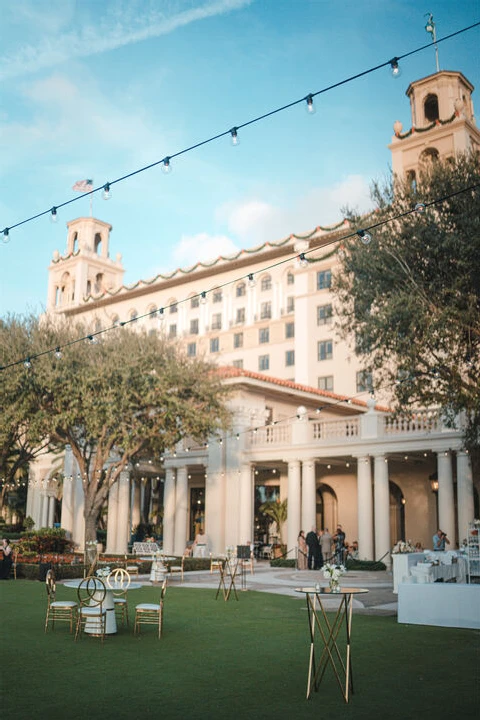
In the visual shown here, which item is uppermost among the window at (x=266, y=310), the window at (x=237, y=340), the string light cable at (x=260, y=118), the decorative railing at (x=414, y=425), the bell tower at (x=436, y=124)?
the bell tower at (x=436, y=124)

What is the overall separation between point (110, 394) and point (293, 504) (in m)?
9.54

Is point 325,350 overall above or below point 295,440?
above

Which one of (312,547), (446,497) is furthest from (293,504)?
(446,497)

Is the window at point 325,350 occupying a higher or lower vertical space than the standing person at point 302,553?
higher

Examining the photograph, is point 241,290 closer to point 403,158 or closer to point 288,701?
point 403,158

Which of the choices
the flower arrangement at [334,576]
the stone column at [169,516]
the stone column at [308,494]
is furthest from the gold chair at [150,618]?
the stone column at [169,516]

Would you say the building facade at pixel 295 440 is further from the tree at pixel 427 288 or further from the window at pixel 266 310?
the tree at pixel 427 288

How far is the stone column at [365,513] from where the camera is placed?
88.6 feet

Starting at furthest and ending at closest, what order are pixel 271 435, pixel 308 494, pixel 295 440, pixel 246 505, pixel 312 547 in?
pixel 271 435 → pixel 246 505 → pixel 295 440 → pixel 308 494 → pixel 312 547

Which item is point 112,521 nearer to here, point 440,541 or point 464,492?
point 464,492

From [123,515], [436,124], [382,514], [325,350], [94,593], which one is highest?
[436,124]

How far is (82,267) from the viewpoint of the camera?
7238 centimetres

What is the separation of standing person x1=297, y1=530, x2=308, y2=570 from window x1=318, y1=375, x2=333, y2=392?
20.3m

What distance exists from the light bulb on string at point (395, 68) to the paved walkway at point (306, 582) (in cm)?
1038
